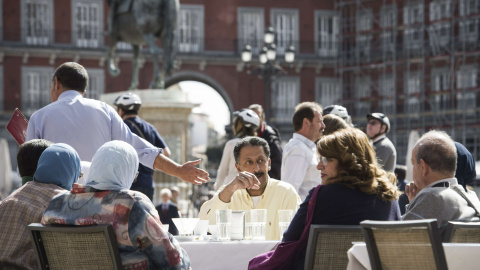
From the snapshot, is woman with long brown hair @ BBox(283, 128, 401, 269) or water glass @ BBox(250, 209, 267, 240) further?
water glass @ BBox(250, 209, 267, 240)

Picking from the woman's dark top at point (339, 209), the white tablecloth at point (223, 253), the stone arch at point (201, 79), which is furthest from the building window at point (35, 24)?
the woman's dark top at point (339, 209)

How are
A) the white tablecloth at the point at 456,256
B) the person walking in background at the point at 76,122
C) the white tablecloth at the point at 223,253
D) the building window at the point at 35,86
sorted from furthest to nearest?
1. the building window at the point at 35,86
2. the person walking in background at the point at 76,122
3. the white tablecloth at the point at 223,253
4. the white tablecloth at the point at 456,256

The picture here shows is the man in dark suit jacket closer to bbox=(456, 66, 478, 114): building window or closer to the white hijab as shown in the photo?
the white hijab

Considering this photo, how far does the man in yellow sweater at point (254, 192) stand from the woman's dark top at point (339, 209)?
904 mm

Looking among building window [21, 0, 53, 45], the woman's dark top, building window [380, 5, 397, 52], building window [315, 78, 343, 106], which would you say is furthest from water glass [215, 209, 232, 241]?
building window [315, 78, 343, 106]

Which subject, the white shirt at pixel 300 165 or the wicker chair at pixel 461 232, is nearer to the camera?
the wicker chair at pixel 461 232

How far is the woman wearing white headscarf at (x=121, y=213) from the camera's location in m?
3.33

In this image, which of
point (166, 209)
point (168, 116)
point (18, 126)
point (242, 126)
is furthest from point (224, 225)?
point (168, 116)

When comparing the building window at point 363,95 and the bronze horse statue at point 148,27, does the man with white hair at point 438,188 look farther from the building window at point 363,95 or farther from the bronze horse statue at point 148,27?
the building window at point 363,95

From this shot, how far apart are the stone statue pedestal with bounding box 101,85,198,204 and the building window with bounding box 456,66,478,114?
19177 mm

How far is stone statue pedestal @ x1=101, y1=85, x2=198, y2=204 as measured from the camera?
44.0ft

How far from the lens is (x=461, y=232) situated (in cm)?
351

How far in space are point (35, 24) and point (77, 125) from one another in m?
29.9

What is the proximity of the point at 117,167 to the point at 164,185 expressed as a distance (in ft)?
33.4
